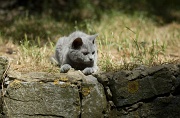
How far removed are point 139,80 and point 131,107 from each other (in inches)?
14.3

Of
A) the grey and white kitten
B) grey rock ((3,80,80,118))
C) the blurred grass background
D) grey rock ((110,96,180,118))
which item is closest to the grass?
the blurred grass background

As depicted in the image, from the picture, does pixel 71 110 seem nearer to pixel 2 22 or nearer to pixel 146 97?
pixel 146 97

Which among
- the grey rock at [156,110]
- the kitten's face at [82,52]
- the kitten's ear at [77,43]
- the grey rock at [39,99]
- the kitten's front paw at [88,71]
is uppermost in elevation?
the kitten's ear at [77,43]

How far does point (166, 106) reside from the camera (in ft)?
15.9

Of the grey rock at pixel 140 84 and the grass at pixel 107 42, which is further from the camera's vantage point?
the grass at pixel 107 42

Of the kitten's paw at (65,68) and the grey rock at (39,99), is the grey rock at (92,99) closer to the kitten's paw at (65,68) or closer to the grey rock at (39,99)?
the grey rock at (39,99)

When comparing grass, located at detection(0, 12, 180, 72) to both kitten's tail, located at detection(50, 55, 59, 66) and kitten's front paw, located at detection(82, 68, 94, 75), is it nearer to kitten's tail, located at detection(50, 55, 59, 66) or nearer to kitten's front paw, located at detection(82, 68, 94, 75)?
kitten's tail, located at detection(50, 55, 59, 66)

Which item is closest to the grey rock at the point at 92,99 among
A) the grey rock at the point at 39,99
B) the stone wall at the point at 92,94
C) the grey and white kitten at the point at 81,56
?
the stone wall at the point at 92,94

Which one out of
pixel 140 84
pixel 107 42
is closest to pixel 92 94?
pixel 140 84

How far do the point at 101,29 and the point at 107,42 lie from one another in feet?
4.53

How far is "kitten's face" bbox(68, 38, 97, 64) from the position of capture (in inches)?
195

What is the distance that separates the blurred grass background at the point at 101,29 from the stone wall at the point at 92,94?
13.5 inches

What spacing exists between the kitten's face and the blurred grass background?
26 centimetres

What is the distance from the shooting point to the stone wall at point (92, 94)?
461 centimetres
